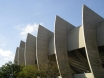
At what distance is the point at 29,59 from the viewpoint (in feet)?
125

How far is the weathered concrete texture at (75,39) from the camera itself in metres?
26.7

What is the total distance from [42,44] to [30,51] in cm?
572

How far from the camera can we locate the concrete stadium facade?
2261 cm

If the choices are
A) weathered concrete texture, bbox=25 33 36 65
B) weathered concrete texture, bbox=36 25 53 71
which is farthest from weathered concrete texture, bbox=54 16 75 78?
weathered concrete texture, bbox=25 33 36 65

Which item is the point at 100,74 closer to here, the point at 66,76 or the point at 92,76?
the point at 92,76

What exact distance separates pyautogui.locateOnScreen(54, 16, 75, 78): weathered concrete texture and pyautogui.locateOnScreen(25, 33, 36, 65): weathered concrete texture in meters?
12.0

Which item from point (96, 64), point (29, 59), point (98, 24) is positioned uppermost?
point (98, 24)

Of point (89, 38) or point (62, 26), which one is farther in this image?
point (62, 26)

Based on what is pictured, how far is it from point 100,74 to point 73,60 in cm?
890

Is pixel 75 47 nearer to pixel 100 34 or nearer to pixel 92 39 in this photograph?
pixel 92 39

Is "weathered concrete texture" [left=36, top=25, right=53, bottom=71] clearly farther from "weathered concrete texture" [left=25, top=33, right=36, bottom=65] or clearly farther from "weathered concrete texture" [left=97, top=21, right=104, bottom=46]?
"weathered concrete texture" [left=97, top=21, right=104, bottom=46]

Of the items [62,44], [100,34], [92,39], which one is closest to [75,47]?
[62,44]

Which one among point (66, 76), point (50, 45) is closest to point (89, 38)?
point (66, 76)

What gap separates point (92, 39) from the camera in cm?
2350
